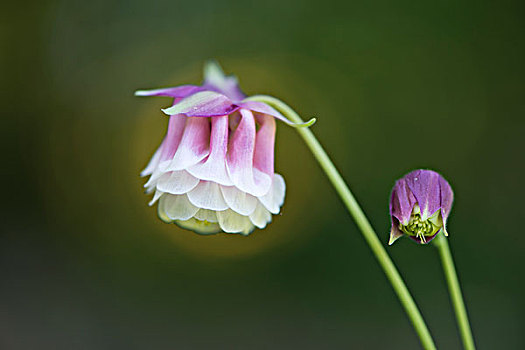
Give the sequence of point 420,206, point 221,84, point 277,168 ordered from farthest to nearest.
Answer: point 277,168
point 221,84
point 420,206

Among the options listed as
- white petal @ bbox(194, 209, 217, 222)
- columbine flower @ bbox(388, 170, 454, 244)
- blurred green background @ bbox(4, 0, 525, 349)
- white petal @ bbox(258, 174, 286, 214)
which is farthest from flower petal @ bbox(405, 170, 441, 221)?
blurred green background @ bbox(4, 0, 525, 349)

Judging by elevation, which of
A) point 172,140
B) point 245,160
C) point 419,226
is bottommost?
point 419,226

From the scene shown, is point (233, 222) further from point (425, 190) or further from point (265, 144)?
Result: point (425, 190)

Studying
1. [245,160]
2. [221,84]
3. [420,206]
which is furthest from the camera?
[221,84]

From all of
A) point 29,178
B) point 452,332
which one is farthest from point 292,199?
point 29,178

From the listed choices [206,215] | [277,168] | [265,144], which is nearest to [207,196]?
[206,215]

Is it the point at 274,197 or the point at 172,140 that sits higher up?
the point at 172,140

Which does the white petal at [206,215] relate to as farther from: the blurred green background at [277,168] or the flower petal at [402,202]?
the blurred green background at [277,168]

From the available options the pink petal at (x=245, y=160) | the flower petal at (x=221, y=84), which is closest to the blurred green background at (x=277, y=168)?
the flower petal at (x=221, y=84)
